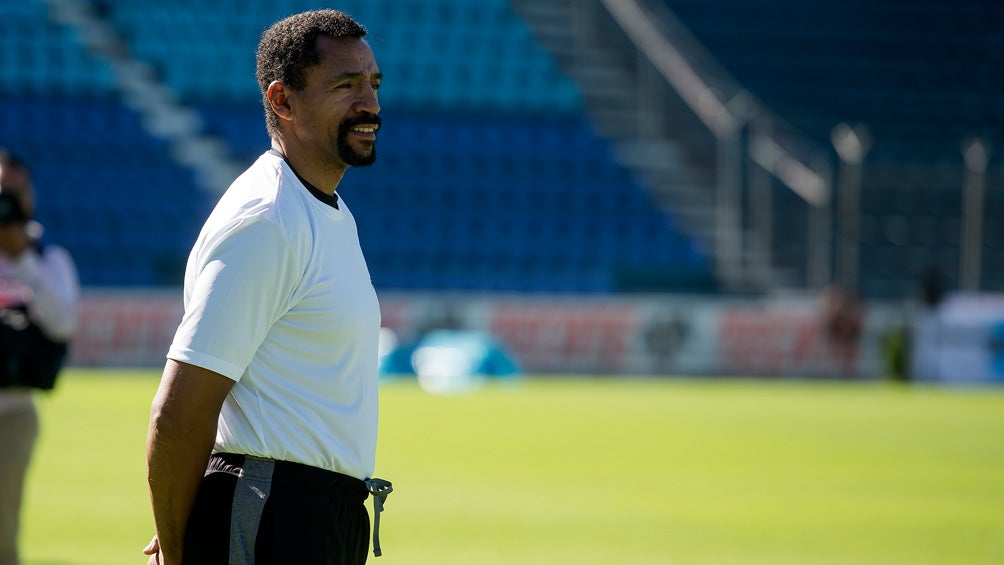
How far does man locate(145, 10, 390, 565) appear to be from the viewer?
3.27 meters

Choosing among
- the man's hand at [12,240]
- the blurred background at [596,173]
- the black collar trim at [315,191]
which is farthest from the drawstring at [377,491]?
the blurred background at [596,173]

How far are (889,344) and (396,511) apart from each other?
64.6 ft

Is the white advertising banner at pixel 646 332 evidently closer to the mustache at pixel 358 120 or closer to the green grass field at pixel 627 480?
the green grass field at pixel 627 480

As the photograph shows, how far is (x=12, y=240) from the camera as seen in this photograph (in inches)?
230

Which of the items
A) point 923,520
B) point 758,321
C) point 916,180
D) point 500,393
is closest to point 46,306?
point 923,520

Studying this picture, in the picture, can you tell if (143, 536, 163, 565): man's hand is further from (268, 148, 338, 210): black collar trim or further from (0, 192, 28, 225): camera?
(0, 192, 28, 225): camera

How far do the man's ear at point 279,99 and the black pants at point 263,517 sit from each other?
0.85 m

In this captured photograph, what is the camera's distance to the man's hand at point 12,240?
230 inches

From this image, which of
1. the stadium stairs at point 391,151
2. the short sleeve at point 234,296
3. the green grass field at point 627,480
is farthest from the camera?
the stadium stairs at point 391,151

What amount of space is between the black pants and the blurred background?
23.4m

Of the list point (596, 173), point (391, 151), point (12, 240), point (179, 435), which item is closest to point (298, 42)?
point (179, 435)

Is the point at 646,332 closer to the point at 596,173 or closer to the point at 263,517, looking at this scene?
the point at 596,173

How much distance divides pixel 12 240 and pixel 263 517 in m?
2.92

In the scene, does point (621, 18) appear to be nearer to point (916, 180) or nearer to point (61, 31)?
point (916, 180)
